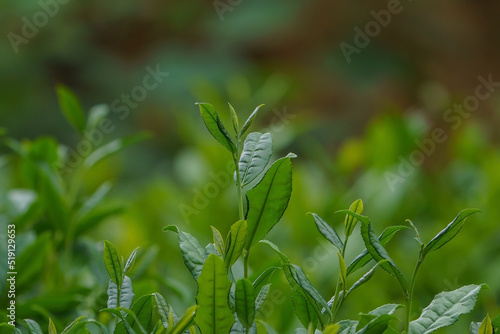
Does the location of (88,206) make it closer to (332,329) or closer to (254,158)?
(254,158)

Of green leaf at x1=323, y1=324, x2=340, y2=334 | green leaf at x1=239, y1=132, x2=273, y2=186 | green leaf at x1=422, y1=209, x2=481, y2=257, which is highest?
green leaf at x1=239, y1=132, x2=273, y2=186

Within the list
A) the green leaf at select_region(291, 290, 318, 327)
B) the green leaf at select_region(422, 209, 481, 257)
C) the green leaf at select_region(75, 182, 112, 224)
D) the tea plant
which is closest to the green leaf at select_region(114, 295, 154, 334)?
the tea plant

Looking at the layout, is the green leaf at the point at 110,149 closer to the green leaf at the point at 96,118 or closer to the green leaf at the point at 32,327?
the green leaf at the point at 96,118

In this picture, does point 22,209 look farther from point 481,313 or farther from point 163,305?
point 481,313

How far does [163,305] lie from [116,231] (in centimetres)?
105

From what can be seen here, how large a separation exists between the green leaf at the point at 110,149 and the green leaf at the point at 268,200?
1.31 ft

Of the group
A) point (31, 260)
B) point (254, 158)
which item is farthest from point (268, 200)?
point (31, 260)

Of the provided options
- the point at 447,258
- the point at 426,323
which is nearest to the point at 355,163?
the point at 447,258

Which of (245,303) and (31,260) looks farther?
(31,260)

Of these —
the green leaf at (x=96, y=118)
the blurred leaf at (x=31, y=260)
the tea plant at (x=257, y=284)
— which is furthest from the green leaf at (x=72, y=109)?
the tea plant at (x=257, y=284)

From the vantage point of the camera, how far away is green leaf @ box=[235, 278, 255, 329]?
62 centimetres

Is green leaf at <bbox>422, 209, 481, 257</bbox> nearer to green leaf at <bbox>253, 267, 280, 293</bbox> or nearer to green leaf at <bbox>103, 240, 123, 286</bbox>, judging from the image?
green leaf at <bbox>253, 267, 280, 293</bbox>

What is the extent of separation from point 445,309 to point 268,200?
18cm

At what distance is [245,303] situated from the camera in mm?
626
